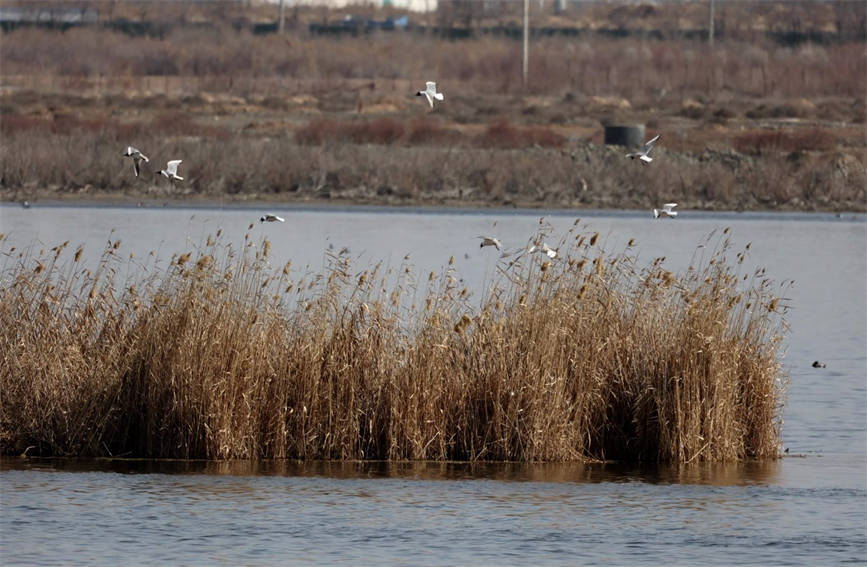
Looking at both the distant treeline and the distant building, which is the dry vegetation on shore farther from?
the distant building

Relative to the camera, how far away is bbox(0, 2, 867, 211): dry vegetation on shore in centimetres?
4881

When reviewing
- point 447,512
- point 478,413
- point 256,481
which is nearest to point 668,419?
point 478,413

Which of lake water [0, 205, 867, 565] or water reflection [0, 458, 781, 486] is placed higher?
water reflection [0, 458, 781, 486]

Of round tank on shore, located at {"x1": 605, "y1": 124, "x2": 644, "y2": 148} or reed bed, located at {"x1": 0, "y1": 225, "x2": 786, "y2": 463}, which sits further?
round tank on shore, located at {"x1": 605, "y1": 124, "x2": 644, "y2": 148}

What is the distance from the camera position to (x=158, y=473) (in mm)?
14133

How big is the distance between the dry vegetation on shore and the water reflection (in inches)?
1282

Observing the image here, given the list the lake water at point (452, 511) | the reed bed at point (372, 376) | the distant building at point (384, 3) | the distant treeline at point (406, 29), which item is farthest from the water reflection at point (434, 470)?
the distant building at point (384, 3)

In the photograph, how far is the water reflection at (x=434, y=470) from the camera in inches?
560

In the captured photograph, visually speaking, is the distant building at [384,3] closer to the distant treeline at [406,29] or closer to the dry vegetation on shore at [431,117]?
the distant treeline at [406,29]

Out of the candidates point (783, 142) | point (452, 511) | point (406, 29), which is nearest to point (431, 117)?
point (783, 142)

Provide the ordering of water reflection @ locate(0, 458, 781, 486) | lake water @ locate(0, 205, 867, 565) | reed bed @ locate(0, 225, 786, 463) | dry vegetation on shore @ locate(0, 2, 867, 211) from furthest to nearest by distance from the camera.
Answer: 1. dry vegetation on shore @ locate(0, 2, 867, 211)
2. reed bed @ locate(0, 225, 786, 463)
3. water reflection @ locate(0, 458, 781, 486)
4. lake water @ locate(0, 205, 867, 565)

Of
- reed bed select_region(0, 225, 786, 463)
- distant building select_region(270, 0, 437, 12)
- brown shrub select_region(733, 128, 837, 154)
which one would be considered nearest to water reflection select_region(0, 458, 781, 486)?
reed bed select_region(0, 225, 786, 463)

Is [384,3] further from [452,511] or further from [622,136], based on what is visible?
[452,511]

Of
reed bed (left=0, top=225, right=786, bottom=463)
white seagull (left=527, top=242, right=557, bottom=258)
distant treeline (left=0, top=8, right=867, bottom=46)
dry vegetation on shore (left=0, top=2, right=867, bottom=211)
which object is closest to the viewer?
reed bed (left=0, top=225, right=786, bottom=463)
